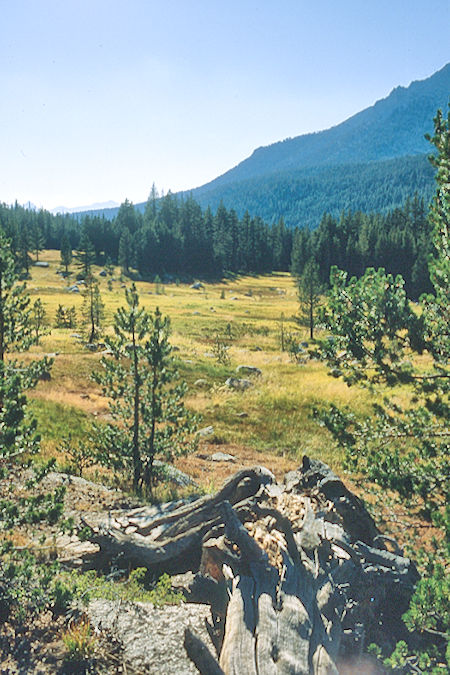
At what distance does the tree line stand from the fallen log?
8351cm

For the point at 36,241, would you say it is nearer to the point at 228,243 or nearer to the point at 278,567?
the point at 228,243

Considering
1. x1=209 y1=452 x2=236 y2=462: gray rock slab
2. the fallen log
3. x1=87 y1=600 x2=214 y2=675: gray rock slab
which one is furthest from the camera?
x1=209 y1=452 x2=236 y2=462: gray rock slab

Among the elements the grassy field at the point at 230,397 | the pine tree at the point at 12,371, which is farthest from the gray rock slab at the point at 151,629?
the grassy field at the point at 230,397

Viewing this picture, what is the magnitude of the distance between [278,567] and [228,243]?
131807 mm

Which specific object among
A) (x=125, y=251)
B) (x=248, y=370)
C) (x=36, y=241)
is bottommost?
(x=248, y=370)

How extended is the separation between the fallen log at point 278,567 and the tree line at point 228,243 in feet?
274

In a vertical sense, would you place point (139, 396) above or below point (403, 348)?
below

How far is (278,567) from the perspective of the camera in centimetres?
718

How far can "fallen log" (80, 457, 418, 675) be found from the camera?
231 inches

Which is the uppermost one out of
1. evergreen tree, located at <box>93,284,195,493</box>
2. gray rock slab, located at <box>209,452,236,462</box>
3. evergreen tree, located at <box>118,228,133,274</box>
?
evergreen tree, located at <box>118,228,133,274</box>

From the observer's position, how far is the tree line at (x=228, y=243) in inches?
4166

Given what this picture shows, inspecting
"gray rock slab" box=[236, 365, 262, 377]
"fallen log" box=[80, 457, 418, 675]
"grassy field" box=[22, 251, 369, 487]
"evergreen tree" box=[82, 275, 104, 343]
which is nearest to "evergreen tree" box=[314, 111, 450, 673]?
"fallen log" box=[80, 457, 418, 675]

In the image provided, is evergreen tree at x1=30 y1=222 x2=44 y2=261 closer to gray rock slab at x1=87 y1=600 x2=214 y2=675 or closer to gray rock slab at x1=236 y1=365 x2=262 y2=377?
gray rock slab at x1=236 y1=365 x2=262 y2=377

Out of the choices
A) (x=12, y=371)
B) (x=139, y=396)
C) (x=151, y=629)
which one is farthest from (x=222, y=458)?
(x=151, y=629)
